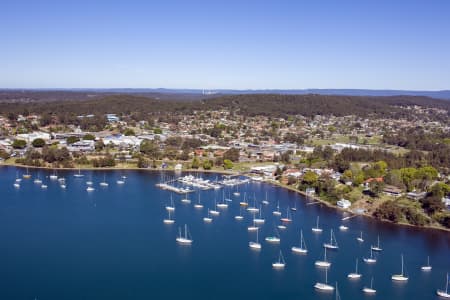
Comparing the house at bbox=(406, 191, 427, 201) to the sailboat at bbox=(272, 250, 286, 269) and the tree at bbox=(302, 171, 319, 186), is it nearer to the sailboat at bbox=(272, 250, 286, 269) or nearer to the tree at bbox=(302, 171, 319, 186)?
the tree at bbox=(302, 171, 319, 186)

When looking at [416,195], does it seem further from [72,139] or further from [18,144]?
[18,144]

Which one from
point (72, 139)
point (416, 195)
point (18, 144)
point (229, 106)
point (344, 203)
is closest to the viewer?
point (344, 203)

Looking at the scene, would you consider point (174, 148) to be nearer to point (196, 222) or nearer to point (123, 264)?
point (196, 222)

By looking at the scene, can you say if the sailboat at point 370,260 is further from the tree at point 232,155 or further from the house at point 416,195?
the tree at point 232,155

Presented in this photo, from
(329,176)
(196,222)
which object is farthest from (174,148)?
(196,222)

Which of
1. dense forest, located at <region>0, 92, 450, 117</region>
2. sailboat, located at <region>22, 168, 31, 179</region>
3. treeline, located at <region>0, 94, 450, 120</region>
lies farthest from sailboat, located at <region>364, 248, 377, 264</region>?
dense forest, located at <region>0, 92, 450, 117</region>

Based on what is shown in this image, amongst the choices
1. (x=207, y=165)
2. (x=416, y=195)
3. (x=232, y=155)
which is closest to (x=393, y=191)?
(x=416, y=195)

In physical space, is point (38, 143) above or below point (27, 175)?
above
